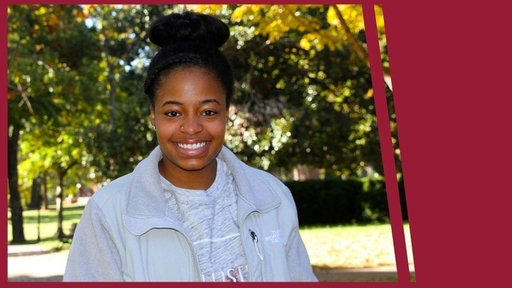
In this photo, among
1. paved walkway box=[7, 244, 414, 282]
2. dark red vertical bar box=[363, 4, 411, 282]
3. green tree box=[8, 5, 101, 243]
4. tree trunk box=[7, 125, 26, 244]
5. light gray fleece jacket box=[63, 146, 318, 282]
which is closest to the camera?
light gray fleece jacket box=[63, 146, 318, 282]

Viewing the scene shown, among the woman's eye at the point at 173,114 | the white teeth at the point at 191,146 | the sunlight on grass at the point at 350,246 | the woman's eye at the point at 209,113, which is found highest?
the woman's eye at the point at 173,114

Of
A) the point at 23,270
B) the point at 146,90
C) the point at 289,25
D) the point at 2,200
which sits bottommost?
the point at 23,270

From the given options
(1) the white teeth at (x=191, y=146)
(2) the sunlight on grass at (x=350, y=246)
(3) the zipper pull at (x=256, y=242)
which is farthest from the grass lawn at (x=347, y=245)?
(1) the white teeth at (x=191, y=146)

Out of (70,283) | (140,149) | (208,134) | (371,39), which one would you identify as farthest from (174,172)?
(140,149)

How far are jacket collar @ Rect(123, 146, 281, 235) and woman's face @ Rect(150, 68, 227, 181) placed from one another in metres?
0.09

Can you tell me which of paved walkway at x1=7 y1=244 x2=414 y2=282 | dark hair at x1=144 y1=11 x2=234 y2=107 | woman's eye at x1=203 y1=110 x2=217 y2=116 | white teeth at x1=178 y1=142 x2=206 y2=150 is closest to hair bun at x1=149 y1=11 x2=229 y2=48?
dark hair at x1=144 y1=11 x2=234 y2=107

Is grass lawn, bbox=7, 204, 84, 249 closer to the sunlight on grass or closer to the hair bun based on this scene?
the sunlight on grass

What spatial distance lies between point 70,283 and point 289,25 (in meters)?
6.13

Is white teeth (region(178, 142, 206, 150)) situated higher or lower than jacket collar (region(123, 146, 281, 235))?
higher

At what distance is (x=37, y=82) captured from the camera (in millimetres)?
13633

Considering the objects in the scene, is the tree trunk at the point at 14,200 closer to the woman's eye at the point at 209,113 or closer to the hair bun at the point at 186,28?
the hair bun at the point at 186,28

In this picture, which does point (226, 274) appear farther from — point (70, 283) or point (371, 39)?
point (371, 39)

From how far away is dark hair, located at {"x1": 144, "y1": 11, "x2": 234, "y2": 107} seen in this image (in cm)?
225

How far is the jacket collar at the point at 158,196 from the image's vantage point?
2102 mm
